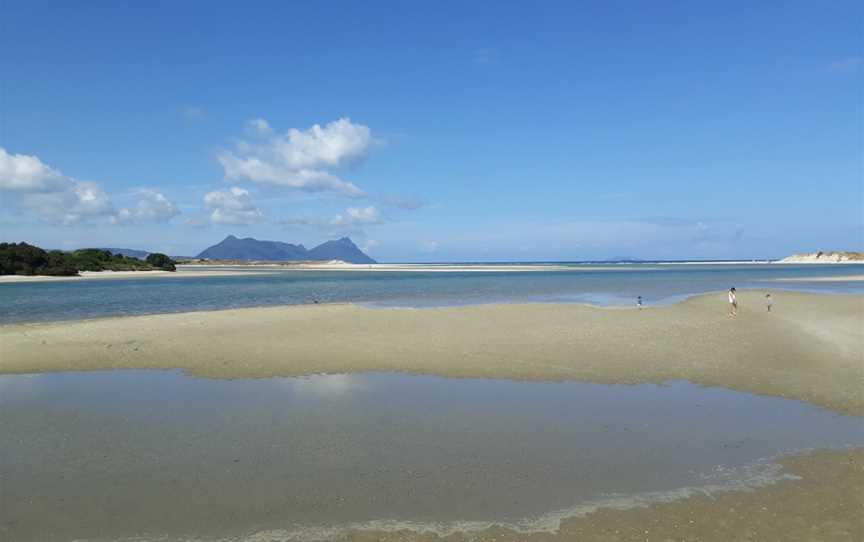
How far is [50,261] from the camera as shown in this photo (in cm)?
7894

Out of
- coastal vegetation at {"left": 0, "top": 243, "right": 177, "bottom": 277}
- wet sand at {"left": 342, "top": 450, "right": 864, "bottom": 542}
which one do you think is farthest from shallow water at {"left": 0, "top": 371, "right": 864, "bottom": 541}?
coastal vegetation at {"left": 0, "top": 243, "right": 177, "bottom": 277}

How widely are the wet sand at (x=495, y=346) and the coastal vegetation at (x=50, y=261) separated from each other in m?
63.3

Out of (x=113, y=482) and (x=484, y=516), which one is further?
(x=113, y=482)

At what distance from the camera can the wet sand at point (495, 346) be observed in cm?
1506

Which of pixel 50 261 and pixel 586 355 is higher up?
pixel 50 261

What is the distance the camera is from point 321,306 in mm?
35094

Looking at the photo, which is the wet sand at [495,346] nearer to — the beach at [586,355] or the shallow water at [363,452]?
the beach at [586,355]

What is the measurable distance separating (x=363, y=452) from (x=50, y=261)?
291ft

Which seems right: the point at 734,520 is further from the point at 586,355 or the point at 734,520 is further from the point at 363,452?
the point at 586,355

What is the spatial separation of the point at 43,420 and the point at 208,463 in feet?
16.4

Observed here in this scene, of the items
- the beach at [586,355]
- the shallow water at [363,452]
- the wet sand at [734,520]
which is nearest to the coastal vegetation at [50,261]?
the beach at [586,355]

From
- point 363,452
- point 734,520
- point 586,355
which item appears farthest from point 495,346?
point 734,520

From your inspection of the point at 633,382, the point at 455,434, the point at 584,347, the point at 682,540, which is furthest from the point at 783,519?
the point at 584,347

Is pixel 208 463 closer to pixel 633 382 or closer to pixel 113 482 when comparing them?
pixel 113 482
